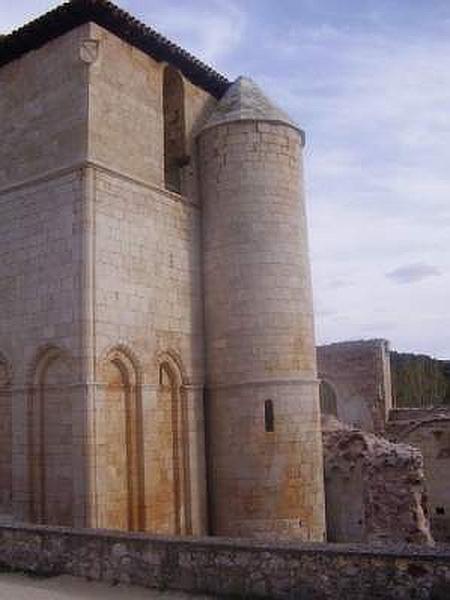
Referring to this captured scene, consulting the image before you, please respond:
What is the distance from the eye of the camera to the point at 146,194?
1129 cm

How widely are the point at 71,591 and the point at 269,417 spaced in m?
5.71

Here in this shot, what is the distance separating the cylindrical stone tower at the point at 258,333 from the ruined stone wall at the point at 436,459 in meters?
9.58

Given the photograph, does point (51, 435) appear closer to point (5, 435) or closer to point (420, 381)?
point (5, 435)

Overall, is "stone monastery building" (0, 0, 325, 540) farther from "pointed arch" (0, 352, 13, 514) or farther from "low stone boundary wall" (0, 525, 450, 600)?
"low stone boundary wall" (0, 525, 450, 600)

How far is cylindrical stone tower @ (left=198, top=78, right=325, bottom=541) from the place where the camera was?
37.3ft

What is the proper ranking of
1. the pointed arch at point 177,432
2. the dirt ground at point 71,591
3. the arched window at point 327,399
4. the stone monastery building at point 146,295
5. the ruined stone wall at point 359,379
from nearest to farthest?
1. the dirt ground at point 71,591
2. the stone monastery building at point 146,295
3. the pointed arch at point 177,432
4. the ruined stone wall at point 359,379
5. the arched window at point 327,399

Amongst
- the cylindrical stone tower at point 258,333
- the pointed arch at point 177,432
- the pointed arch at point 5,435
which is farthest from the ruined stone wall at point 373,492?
the pointed arch at point 5,435

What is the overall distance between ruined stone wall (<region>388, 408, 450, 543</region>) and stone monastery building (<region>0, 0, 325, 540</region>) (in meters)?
9.67

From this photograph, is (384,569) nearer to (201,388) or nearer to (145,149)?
(201,388)

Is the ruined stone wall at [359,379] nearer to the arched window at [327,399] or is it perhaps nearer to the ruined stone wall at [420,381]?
the arched window at [327,399]

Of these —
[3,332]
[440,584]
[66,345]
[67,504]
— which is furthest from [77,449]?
[440,584]

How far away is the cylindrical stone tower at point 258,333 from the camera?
37.3ft

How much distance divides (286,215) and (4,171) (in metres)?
4.96

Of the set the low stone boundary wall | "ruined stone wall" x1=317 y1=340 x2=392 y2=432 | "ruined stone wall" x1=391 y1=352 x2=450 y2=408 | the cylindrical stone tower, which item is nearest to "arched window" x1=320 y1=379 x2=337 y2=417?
"ruined stone wall" x1=317 y1=340 x2=392 y2=432
